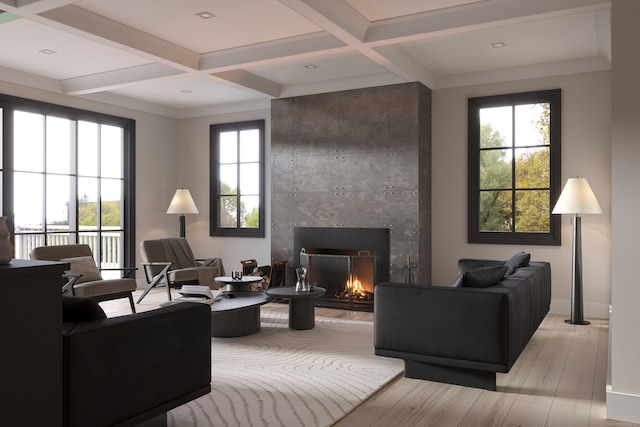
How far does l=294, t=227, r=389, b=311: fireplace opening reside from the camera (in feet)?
22.2

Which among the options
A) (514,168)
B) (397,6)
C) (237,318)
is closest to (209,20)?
(397,6)

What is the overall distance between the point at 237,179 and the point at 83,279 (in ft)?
10.5

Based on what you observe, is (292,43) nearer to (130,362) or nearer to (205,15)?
(205,15)

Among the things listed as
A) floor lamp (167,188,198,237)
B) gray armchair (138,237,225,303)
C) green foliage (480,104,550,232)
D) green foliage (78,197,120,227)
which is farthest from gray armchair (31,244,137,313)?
green foliage (480,104,550,232)

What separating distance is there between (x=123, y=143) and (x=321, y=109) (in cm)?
318

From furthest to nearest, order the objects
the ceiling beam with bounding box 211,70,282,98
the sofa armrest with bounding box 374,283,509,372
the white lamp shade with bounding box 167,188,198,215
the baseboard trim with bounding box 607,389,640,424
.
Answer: the white lamp shade with bounding box 167,188,198,215, the ceiling beam with bounding box 211,70,282,98, the sofa armrest with bounding box 374,283,509,372, the baseboard trim with bounding box 607,389,640,424

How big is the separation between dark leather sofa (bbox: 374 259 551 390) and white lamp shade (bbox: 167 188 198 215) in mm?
4823

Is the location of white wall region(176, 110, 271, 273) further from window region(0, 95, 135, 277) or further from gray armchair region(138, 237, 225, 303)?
window region(0, 95, 135, 277)

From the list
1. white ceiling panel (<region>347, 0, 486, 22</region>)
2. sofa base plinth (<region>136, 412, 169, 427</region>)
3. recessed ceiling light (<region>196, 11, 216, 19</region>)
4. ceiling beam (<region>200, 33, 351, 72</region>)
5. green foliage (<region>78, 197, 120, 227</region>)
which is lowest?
sofa base plinth (<region>136, 412, 169, 427</region>)

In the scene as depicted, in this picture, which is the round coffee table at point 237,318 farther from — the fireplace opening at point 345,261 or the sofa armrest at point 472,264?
the sofa armrest at point 472,264

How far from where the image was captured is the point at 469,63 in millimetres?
6277

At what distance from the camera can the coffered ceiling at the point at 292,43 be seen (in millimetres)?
4516

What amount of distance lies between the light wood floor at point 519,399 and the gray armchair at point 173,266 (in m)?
3.79

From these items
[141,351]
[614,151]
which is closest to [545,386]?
[614,151]
